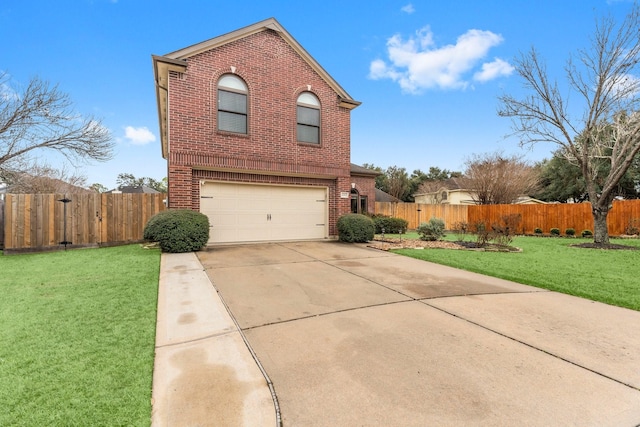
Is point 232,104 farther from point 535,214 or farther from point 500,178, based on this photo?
point 500,178

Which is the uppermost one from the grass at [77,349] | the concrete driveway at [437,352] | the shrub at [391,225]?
the shrub at [391,225]

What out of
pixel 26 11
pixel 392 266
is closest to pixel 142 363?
pixel 392 266

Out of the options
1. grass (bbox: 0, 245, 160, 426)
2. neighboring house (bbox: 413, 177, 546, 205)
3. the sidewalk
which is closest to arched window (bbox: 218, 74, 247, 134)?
grass (bbox: 0, 245, 160, 426)

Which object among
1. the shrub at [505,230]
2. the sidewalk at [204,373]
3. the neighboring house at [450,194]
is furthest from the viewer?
the neighboring house at [450,194]

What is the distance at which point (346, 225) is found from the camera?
10.7 metres

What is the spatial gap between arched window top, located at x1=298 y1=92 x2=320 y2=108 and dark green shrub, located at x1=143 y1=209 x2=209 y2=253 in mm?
5777

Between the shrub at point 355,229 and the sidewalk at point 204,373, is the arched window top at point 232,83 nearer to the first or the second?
the shrub at point 355,229

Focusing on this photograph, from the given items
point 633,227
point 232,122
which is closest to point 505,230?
point 633,227

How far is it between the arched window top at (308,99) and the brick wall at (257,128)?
0.17m

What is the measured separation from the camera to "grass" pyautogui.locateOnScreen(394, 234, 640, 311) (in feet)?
15.8

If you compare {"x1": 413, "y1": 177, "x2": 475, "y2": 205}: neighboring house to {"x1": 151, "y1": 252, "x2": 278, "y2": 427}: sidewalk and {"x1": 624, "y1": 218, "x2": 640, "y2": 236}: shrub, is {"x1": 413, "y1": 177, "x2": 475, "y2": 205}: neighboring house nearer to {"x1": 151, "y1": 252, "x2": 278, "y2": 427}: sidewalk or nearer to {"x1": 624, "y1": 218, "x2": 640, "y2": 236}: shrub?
{"x1": 624, "y1": 218, "x2": 640, "y2": 236}: shrub

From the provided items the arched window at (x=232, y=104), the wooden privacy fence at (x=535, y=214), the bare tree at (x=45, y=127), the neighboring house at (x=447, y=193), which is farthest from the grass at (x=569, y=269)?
the neighboring house at (x=447, y=193)

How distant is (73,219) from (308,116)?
28.6ft

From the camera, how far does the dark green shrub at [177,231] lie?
7.89 metres
